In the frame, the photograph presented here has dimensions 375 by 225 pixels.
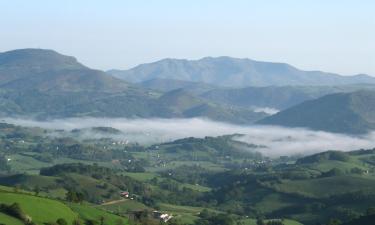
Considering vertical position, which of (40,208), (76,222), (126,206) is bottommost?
(126,206)

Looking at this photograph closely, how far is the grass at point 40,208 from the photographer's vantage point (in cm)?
11569

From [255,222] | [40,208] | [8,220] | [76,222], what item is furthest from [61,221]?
[255,222]

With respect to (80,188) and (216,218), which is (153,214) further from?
(80,188)

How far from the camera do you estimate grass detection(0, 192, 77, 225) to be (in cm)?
11569

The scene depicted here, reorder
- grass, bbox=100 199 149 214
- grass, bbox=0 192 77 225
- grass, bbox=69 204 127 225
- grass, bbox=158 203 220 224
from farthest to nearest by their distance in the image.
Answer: grass, bbox=100 199 149 214 → grass, bbox=158 203 220 224 → grass, bbox=69 204 127 225 → grass, bbox=0 192 77 225

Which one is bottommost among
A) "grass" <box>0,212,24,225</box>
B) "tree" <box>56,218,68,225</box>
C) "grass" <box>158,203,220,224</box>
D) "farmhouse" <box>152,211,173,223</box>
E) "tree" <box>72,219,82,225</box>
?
"grass" <box>158,203,220,224</box>

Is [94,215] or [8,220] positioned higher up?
[8,220]

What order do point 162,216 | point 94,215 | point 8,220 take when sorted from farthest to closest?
point 162,216
point 94,215
point 8,220

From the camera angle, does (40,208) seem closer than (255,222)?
Yes

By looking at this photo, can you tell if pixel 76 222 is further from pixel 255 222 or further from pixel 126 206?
pixel 255 222

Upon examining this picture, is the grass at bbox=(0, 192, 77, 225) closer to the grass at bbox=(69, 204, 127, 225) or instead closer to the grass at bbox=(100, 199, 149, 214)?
the grass at bbox=(69, 204, 127, 225)

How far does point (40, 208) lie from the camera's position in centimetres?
12038

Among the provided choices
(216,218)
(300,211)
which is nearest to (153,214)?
(216,218)

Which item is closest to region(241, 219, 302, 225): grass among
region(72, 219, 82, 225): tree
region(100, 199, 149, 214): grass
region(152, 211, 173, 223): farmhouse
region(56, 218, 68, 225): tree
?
region(152, 211, 173, 223): farmhouse
